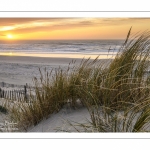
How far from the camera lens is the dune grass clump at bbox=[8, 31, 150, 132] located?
2.31 metres

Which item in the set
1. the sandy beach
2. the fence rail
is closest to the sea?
the sandy beach

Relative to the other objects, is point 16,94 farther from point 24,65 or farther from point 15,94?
point 24,65

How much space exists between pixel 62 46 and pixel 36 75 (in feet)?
1.17

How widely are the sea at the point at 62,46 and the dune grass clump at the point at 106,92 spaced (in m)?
0.11

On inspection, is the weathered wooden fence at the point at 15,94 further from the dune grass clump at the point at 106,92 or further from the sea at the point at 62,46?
the sea at the point at 62,46

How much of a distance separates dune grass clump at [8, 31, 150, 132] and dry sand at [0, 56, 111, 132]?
7cm

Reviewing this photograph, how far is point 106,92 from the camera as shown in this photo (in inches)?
95.3

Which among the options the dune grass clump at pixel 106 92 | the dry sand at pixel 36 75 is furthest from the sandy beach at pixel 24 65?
the dune grass clump at pixel 106 92

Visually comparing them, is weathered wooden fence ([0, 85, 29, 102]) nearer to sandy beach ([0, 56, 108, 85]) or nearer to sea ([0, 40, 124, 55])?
sandy beach ([0, 56, 108, 85])
